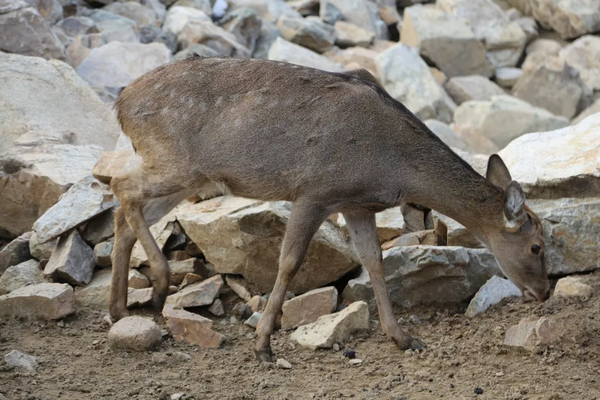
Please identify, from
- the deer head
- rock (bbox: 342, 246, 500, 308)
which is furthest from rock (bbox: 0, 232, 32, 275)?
the deer head

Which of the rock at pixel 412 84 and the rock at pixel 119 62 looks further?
the rock at pixel 412 84

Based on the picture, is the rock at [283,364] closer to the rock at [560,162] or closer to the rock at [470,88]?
the rock at [560,162]

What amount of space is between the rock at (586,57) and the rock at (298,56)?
555 cm

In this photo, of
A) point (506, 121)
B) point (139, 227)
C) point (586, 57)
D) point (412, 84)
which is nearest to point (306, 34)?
point (412, 84)

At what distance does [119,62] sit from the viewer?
12883 millimetres

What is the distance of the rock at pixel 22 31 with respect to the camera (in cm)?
1160

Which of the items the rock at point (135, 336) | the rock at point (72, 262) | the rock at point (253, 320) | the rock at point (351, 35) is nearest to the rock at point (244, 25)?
the rock at point (351, 35)

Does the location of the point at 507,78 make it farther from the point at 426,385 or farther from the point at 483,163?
the point at 426,385

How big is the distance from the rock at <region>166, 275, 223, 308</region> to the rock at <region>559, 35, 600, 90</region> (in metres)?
12.7

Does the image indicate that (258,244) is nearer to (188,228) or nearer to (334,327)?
(188,228)

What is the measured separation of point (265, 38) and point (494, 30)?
5290 mm

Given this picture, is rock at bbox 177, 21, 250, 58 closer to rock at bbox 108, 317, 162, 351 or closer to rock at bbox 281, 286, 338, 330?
rock at bbox 281, 286, 338, 330

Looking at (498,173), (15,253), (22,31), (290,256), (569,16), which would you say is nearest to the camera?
(290,256)

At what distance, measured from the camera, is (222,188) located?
22.8ft
